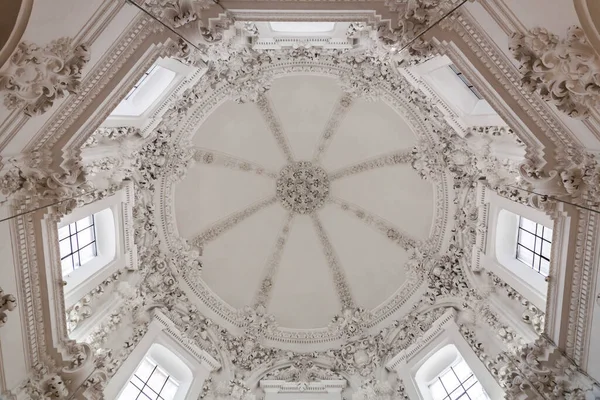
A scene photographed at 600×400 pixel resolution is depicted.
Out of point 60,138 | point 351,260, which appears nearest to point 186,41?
point 60,138

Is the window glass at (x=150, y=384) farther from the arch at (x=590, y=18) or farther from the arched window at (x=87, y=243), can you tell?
the arch at (x=590, y=18)

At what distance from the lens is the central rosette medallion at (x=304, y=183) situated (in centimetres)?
1742

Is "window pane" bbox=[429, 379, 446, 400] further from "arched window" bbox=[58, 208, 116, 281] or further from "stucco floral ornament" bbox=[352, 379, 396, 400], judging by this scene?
"arched window" bbox=[58, 208, 116, 281]

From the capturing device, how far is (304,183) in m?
17.4

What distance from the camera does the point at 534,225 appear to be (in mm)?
10828

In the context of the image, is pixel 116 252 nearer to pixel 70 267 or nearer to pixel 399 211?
pixel 70 267

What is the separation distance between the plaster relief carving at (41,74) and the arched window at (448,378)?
406 inches

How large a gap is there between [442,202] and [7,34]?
12.1 m

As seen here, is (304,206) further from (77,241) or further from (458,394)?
(77,241)

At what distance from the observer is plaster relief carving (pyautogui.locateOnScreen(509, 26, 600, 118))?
632cm

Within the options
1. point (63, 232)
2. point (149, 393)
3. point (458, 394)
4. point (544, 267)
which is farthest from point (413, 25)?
point (149, 393)

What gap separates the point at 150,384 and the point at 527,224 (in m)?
9.68

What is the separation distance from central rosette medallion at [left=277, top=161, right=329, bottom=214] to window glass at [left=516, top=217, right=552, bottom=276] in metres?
7.45

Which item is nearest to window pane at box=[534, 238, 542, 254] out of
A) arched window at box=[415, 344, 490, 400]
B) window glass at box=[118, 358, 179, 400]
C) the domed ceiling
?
arched window at box=[415, 344, 490, 400]
